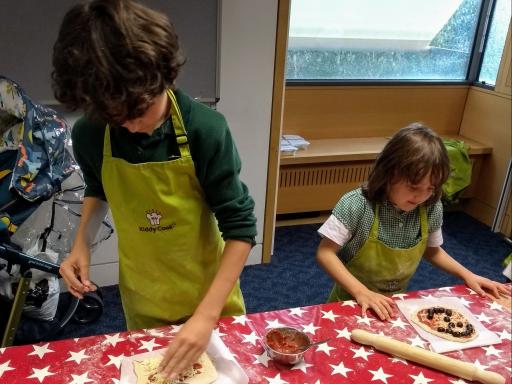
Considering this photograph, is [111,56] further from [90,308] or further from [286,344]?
[90,308]

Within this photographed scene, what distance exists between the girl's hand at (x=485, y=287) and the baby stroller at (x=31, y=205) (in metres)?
1.22

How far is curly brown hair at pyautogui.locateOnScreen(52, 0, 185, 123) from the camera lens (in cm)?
65

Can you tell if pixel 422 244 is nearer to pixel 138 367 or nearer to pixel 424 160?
pixel 424 160

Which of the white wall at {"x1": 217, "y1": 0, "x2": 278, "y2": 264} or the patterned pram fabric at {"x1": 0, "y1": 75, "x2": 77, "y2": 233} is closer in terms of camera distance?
the patterned pram fabric at {"x1": 0, "y1": 75, "x2": 77, "y2": 233}

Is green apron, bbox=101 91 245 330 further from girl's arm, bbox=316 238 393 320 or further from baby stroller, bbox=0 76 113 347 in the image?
baby stroller, bbox=0 76 113 347

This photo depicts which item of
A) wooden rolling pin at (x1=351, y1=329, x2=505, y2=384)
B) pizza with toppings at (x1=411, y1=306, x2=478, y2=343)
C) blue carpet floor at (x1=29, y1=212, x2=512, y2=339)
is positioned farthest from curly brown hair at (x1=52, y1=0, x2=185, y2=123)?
blue carpet floor at (x1=29, y1=212, x2=512, y2=339)

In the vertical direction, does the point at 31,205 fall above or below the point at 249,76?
below

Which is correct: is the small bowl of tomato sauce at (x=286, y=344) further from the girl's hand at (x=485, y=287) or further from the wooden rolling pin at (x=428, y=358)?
the girl's hand at (x=485, y=287)

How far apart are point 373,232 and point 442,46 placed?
275 cm

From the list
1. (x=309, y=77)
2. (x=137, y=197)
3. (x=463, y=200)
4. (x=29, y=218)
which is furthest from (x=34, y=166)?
(x=463, y=200)

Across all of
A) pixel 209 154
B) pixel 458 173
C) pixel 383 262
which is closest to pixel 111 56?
pixel 209 154

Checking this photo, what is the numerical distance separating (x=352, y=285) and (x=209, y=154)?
1.76 ft

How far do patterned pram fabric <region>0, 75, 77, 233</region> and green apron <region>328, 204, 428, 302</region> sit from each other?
1023 millimetres

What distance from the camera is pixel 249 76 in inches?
87.6
